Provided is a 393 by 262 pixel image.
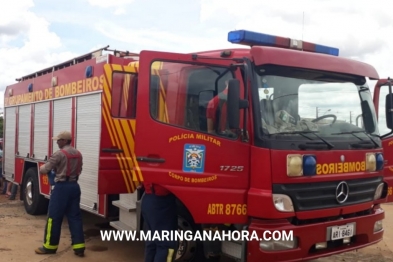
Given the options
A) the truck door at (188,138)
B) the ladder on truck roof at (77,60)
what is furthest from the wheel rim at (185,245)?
the ladder on truck roof at (77,60)

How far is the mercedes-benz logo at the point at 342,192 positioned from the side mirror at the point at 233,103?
1325 millimetres

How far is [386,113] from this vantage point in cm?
538

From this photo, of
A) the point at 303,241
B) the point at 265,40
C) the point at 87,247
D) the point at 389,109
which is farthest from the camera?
the point at 87,247

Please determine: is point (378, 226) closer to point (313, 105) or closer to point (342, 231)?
point (342, 231)

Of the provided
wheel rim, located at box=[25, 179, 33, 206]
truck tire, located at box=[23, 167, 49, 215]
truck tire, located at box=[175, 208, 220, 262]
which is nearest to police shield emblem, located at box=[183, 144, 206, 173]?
truck tire, located at box=[175, 208, 220, 262]

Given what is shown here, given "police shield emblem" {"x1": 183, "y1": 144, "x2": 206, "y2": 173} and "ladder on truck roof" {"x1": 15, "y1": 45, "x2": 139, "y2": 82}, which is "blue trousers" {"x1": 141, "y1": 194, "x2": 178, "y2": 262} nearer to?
"police shield emblem" {"x1": 183, "y1": 144, "x2": 206, "y2": 173}

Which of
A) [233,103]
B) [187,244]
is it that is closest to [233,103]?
[233,103]

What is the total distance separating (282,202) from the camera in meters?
4.18

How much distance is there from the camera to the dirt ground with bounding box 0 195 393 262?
5.84 meters

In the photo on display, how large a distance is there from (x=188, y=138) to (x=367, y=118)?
2023 millimetres

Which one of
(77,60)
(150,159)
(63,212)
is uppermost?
(77,60)

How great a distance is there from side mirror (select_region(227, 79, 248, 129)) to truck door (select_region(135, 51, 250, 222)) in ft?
0.96

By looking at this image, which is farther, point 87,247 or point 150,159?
point 87,247

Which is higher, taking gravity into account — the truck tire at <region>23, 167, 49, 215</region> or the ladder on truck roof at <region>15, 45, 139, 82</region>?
the ladder on truck roof at <region>15, 45, 139, 82</region>
